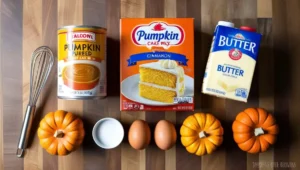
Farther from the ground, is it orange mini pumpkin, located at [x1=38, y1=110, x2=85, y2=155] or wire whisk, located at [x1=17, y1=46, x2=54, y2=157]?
wire whisk, located at [x1=17, y1=46, x2=54, y2=157]

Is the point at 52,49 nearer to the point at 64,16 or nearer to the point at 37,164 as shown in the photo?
the point at 64,16

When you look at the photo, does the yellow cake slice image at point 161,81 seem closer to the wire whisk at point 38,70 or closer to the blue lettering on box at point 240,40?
the blue lettering on box at point 240,40

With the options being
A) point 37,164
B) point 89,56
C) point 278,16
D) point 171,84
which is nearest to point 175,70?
point 171,84

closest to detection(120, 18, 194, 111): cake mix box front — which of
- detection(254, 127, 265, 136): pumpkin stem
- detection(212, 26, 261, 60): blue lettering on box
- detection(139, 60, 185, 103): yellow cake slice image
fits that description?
detection(139, 60, 185, 103): yellow cake slice image

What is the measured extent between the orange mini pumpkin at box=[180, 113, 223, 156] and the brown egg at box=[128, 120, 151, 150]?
115 millimetres

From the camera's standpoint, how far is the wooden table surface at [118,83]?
1.02 meters

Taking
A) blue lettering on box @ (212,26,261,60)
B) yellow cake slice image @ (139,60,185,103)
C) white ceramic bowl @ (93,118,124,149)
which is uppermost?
blue lettering on box @ (212,26,261,60)

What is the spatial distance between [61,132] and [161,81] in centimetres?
34

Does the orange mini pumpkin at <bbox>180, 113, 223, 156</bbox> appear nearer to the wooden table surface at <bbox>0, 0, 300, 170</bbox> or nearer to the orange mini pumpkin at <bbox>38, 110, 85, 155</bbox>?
the wooden table surface at <bbox>0, 0, 300, 170</bbox>

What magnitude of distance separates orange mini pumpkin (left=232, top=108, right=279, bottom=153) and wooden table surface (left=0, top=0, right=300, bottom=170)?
3.0 inches

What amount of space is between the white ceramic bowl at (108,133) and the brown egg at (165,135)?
12 cm

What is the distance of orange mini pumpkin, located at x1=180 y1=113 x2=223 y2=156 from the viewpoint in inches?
36.7

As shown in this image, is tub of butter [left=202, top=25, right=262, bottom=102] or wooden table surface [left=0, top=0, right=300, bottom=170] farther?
wooden table surface [left=0, top=0, right=300, bottom=170]

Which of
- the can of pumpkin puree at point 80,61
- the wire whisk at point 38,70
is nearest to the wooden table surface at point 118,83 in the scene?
the wire whisk at point 38,70
